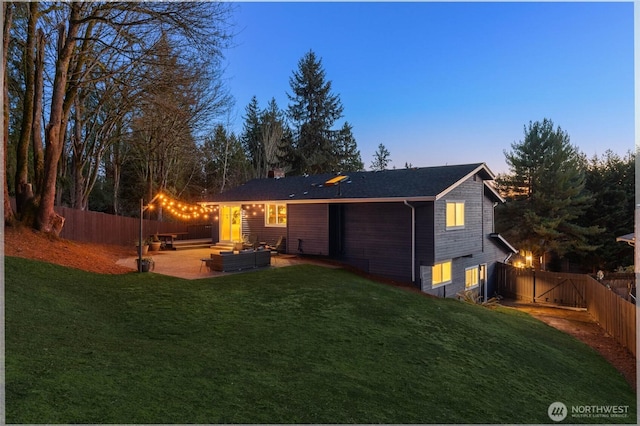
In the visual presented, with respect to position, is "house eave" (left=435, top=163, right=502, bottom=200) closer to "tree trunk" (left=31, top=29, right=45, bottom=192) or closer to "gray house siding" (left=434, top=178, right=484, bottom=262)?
"gray house siding" (left=434, top=178, right=484, bottom=262)

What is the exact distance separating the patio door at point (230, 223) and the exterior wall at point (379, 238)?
6.64m

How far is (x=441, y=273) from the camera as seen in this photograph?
16062 mm

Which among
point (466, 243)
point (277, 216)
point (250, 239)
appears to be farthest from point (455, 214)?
point (250, 239)

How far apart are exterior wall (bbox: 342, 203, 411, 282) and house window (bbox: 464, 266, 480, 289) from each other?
4.90 metres

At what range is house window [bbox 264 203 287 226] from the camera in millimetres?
18266

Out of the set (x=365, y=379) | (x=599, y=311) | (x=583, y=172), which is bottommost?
(x=599, y=311)

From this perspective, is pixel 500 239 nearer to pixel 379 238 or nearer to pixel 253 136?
pixel 379 238

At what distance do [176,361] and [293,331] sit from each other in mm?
2728

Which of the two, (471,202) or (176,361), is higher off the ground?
(471,202)

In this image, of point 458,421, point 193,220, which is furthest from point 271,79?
point 458,421

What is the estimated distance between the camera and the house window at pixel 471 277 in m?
17.9

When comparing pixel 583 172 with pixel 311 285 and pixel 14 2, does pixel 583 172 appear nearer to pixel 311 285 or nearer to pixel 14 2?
pixel 311 285

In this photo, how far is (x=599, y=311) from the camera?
1402cm

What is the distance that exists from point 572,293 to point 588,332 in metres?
5.62
